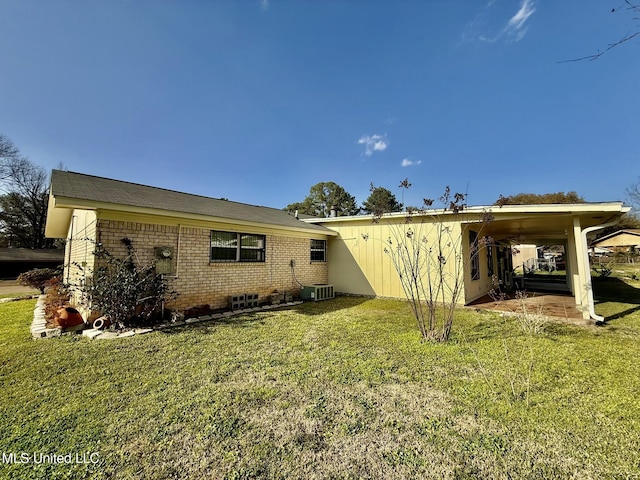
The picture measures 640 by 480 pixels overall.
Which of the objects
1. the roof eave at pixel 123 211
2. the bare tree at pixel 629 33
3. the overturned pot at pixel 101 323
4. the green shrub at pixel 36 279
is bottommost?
the overturned pot at pixel 101 323

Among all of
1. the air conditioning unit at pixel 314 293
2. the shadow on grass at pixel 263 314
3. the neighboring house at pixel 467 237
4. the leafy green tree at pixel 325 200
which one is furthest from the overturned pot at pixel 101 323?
the leafy green tree at pixel 325 200

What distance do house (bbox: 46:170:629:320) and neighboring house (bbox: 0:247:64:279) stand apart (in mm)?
15208

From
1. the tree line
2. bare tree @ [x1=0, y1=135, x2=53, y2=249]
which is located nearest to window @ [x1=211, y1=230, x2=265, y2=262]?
the tree line

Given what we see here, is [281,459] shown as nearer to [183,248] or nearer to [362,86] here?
[183,248]

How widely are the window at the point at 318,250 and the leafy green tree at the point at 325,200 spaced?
2439 cm

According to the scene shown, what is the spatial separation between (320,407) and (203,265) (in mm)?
5741

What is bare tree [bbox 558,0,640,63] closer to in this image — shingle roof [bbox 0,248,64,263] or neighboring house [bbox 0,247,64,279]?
neighboring house [bbox 0,247,64,279]

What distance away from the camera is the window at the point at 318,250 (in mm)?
11000

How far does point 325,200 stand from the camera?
36312 millimetres

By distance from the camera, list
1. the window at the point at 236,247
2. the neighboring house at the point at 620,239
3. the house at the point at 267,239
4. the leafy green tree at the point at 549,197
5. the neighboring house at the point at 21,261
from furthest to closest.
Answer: the leafy green tree at the point at 549,197, the neighboring house at the point at 21,261, the neighboring house at the point at 620,239, the window at the point at 236,247, the house at the point at 267,239

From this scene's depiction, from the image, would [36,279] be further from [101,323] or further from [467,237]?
[467,237]

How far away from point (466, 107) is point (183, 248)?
44.2 ft

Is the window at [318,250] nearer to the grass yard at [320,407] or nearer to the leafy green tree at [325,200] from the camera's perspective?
the grass yard at [320,407]

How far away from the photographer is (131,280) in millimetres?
5602
